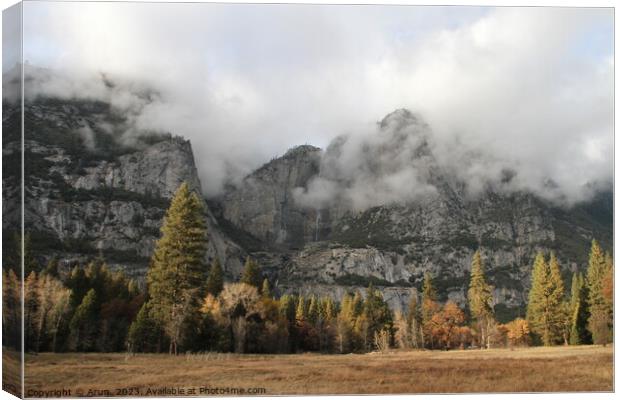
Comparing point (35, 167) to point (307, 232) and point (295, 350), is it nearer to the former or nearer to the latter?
point (295, 350)

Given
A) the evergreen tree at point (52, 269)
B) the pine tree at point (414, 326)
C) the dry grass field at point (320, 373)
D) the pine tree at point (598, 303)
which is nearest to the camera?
the dry grass field at point (320, 373)

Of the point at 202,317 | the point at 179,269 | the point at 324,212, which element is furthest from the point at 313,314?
the point at 324,212

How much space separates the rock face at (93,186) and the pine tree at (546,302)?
25.7 metres

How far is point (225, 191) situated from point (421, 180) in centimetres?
3415

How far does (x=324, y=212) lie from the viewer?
110125mm

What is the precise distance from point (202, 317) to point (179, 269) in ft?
8.82

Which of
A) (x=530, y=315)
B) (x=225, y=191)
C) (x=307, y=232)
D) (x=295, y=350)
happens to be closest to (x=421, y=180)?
(x=307, y=232)

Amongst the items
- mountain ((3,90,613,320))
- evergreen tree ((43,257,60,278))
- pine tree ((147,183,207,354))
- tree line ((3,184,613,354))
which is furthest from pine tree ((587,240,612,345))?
evergreen tree ((43,257,60,278))

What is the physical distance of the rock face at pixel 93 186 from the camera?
35.9m

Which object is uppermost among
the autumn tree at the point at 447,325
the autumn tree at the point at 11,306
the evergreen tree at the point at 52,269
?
the evergreen tree at the point at 52,269

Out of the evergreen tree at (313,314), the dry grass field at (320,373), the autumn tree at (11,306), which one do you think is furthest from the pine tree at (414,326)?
the autumn tree at (11,306)

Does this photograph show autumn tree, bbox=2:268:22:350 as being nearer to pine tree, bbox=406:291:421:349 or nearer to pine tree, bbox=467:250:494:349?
pine tree, bbox=406:291:421:349

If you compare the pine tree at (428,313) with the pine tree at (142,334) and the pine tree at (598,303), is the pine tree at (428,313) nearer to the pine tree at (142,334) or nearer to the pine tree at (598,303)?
the pine tree at (598,303)

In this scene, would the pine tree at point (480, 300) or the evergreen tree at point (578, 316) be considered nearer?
the evergreen tree at point (578, 316)
